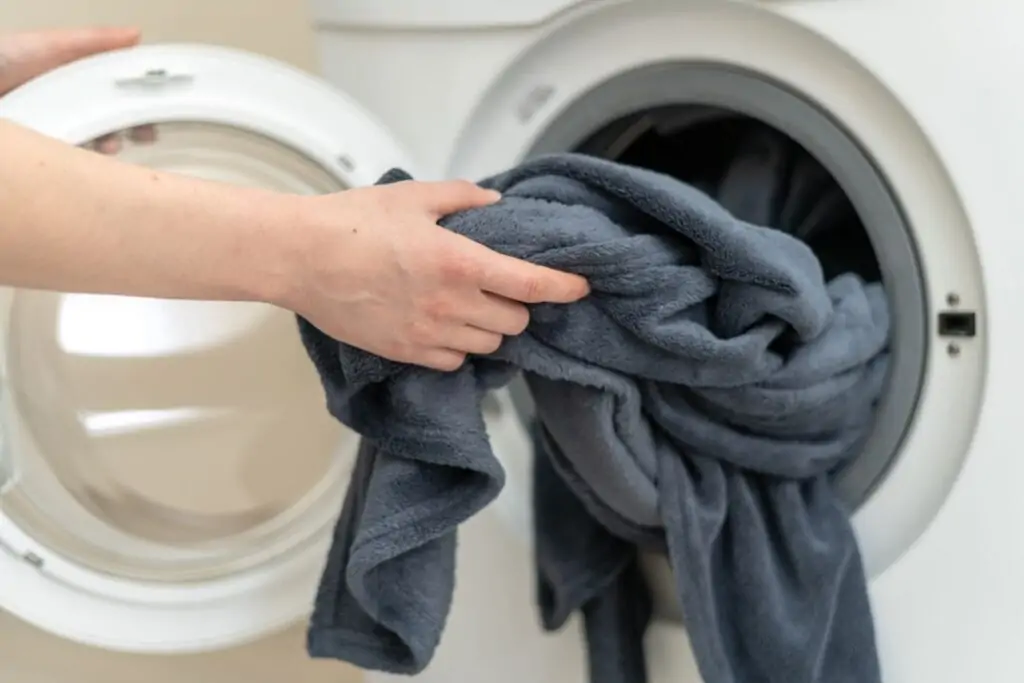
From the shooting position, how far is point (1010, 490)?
25.3 inches

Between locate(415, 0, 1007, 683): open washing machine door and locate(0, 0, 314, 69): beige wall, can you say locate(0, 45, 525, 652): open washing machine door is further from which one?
locate(0, 0, 314, 69): beige wall

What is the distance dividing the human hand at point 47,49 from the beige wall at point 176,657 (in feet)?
1.16

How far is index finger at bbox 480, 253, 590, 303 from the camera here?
567 millimetres

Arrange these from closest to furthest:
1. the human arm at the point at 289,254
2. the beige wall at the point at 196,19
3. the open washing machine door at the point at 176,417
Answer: the human arm at the point at 289,254 < the open washing machine door at the point at 176,417 < the beige wall at the point at 196,19

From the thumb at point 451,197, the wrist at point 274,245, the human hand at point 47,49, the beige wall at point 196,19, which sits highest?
the beige wall at point 196,19

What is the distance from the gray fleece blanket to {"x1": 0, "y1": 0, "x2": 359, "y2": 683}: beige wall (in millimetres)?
505

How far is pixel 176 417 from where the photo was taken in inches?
32.6

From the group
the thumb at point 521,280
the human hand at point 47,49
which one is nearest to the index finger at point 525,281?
the thumb at point 521,280

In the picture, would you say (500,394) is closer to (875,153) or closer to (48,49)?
(875,153)

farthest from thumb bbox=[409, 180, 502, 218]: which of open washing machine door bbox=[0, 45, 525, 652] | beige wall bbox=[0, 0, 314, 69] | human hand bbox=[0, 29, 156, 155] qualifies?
beige wall bbox=[0, 0, 314, 69]

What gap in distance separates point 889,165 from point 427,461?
353 mm

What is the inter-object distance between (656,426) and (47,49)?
53 centimetres

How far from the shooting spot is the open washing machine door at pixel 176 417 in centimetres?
74

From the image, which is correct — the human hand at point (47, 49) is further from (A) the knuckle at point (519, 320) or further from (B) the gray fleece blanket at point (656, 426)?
(A) the knuckle at point (519, 320)
